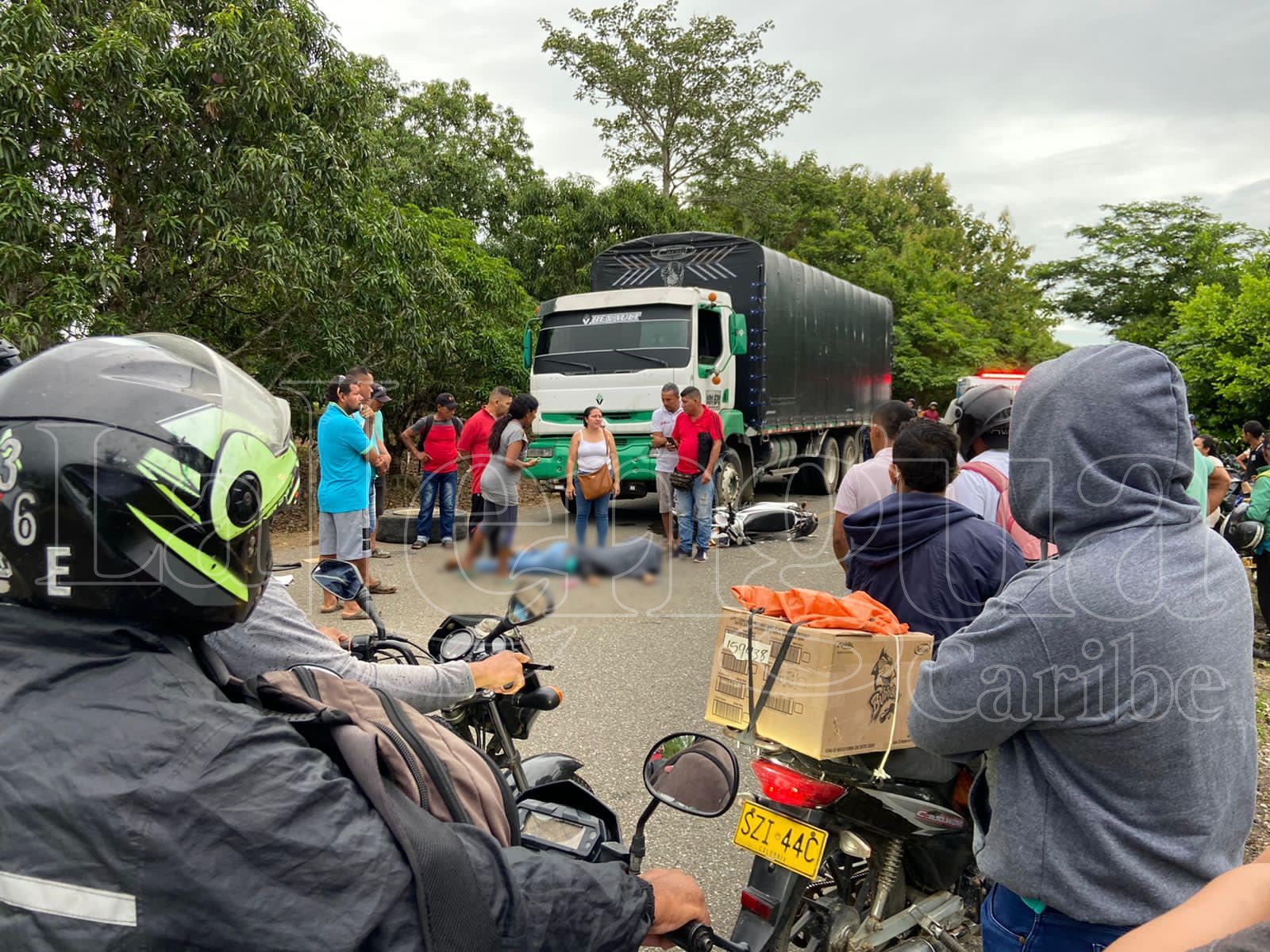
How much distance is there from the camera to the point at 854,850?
8.10ft

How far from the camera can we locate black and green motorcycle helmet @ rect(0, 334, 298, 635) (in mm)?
1148

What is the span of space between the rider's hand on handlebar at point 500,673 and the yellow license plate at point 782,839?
756 mm

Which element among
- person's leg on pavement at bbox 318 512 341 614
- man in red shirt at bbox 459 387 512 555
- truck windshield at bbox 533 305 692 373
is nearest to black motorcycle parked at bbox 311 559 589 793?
person's leg on pavement at bbox 318 512 341 614

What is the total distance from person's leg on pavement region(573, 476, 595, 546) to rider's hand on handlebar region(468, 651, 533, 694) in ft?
1.35

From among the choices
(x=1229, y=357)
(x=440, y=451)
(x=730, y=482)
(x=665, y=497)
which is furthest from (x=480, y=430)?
(x=1229, y=357)

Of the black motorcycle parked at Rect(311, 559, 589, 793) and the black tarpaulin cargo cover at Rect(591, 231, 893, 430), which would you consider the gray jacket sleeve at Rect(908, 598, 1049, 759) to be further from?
the black tarpaulin cargo cover at Rect(591, 231, 893, 430)

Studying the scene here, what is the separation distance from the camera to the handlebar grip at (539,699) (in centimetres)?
250

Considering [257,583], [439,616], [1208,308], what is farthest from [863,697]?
[1208,308]

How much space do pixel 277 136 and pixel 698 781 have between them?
380 inches

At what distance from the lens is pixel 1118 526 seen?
170 centimetres

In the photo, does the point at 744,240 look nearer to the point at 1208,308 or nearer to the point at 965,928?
the point at 1208,308

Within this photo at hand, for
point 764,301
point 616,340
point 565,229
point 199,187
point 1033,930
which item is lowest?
point 1033,930

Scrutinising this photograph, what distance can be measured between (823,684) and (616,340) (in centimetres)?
975

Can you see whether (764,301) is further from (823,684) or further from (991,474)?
(823,684)
